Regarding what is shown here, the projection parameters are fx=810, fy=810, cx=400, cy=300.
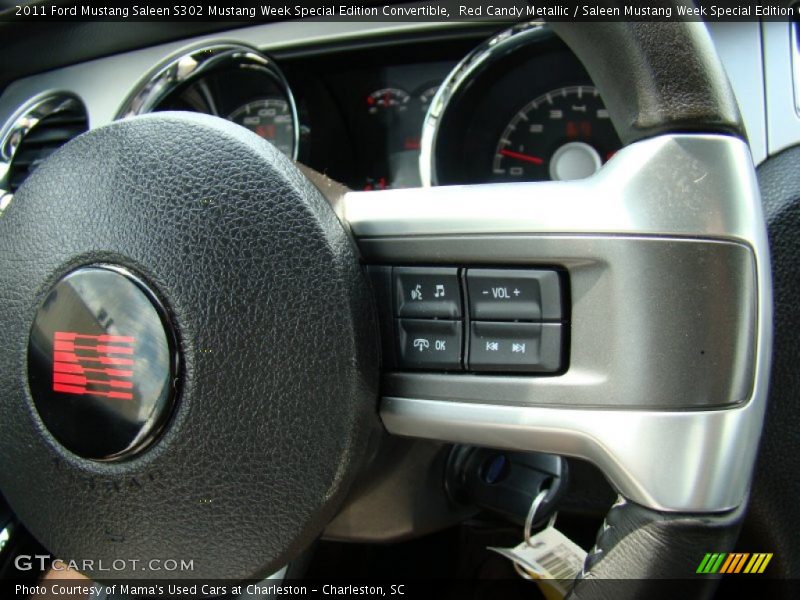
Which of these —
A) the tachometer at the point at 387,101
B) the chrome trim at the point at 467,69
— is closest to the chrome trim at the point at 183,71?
the tachometer at the point at 387,101

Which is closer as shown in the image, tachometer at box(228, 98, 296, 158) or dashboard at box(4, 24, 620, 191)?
dashboard at box(4, 24, 620, 191)

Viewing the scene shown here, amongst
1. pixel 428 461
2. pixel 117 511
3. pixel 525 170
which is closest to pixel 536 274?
pixel 428 461

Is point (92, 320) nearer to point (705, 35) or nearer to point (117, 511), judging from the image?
point (117, 511)

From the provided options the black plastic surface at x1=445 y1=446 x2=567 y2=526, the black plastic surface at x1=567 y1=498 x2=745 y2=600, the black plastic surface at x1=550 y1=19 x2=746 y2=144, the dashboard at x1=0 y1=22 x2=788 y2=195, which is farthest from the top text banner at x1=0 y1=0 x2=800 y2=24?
the black plastic surface at x1=567 y1=498 x2=745 y2=600

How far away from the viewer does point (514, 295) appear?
0.60 metres

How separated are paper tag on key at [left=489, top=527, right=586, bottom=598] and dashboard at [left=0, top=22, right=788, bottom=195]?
0.64 metres

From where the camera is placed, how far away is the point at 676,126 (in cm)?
54

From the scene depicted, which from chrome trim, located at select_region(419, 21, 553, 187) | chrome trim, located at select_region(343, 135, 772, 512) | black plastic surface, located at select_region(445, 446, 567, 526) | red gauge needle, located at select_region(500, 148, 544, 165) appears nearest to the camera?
chrome trim, located at select_region(343, 135, 772, 512)

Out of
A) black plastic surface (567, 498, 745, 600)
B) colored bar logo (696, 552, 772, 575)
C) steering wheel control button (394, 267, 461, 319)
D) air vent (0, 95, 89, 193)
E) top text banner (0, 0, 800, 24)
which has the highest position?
top text banner (0, 0, 800, 24)

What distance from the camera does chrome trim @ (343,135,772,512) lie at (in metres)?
0.52

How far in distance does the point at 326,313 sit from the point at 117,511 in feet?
0.82

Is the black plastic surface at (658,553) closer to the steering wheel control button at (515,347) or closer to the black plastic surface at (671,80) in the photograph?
the steering wheel control button at (515,347)

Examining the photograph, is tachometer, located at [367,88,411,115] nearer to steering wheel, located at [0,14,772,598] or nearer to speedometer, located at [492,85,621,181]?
speedometer, located at [492,85,621,181]

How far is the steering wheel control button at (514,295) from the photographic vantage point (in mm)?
591
